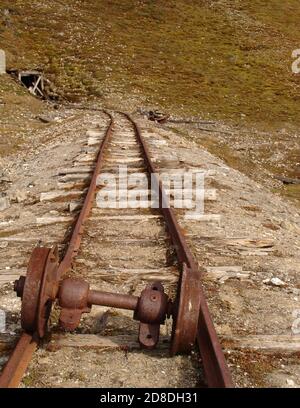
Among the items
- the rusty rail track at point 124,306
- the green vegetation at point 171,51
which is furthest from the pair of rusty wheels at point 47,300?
the green vegetation at point 171,51

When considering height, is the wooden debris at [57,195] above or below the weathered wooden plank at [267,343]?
below

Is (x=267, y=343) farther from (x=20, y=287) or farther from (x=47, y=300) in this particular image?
(x=20, y=287)

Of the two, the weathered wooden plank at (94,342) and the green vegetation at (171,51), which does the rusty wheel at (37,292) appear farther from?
the green vegetation at (171,51)

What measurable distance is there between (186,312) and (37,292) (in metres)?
0.97

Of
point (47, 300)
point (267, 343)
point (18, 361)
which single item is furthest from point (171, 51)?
point (18, 361)

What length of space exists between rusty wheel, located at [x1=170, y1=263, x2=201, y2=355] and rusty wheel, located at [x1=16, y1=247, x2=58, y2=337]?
857 mm

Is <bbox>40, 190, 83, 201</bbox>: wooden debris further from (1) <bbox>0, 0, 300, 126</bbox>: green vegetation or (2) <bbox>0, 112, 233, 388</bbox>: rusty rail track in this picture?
(1) <bbox>0, 0, 300, 126</bbox>: green vegetation

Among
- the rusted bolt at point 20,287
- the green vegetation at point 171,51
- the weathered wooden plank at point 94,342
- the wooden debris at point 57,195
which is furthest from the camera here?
the green vegetation at point 171,51

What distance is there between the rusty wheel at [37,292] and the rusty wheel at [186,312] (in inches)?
33.7

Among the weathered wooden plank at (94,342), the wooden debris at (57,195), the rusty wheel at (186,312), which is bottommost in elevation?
the wooden debris at (57,195)

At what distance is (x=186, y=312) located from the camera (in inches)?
132

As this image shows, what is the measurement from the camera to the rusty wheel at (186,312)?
3341mm

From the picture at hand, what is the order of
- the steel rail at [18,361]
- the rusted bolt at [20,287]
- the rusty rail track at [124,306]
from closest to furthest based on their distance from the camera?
the steel rail at [18,361]
the rusty rail track at [124,306]
the rusted bolt at [20,287]
